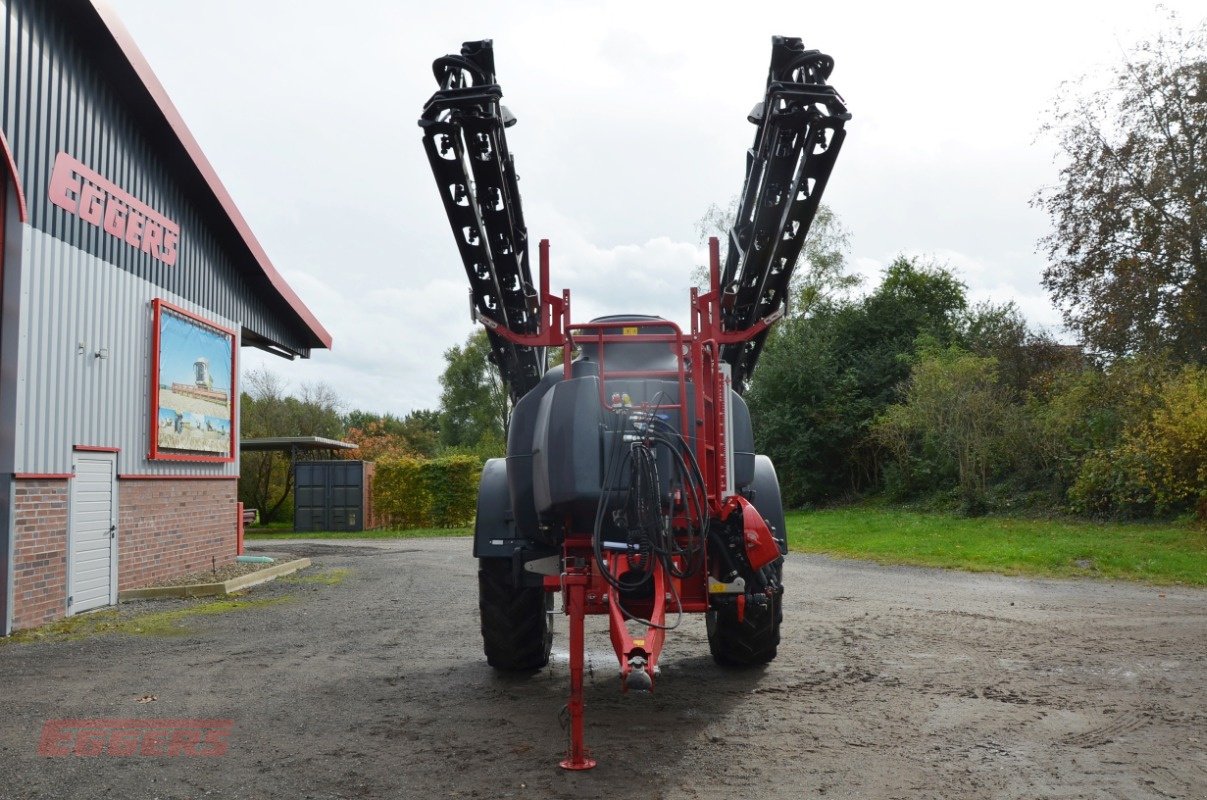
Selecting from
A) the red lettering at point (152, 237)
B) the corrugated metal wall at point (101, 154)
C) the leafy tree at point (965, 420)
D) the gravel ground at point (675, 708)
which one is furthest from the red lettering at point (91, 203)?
the leafy tree at point (965, 420)

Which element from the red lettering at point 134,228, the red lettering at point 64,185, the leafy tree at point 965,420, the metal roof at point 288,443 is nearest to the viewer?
the red lettering at point 64,185

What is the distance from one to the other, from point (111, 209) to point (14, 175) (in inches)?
85.8

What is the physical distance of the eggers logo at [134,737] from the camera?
5996mm

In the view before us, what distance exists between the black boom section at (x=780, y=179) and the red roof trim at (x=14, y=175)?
749 centimetres

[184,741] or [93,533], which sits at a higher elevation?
[93,533]

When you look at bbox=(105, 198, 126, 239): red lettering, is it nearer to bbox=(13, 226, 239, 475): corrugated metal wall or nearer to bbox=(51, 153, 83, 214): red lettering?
bbox=(13, 226, 239, 475): corrugated metal wall

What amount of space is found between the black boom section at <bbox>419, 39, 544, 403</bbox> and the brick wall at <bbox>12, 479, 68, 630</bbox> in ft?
18.7

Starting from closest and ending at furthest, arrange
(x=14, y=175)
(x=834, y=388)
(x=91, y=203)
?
(x=14, y=175)
(x=91, y=203)
(x=834, y=388)

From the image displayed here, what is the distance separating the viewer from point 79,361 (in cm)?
1234

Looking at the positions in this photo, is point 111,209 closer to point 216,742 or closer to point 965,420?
point 216,742

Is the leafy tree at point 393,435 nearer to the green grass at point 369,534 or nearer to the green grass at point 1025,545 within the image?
Result: the green grass at point 369,534

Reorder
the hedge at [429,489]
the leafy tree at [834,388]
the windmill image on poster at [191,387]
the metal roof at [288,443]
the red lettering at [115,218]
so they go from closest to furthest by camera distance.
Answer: the red lettering at [115,218]
the windmill image on poster at [191,387]
the hedge at [429,489]
the metal roof at [288,443]
the leafy tree at [834,388]

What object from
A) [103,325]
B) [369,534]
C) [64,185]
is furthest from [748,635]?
[369,534]

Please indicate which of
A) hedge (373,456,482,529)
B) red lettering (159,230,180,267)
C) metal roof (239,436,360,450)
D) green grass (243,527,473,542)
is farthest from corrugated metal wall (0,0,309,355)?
metal roof (239,436,360,450)
